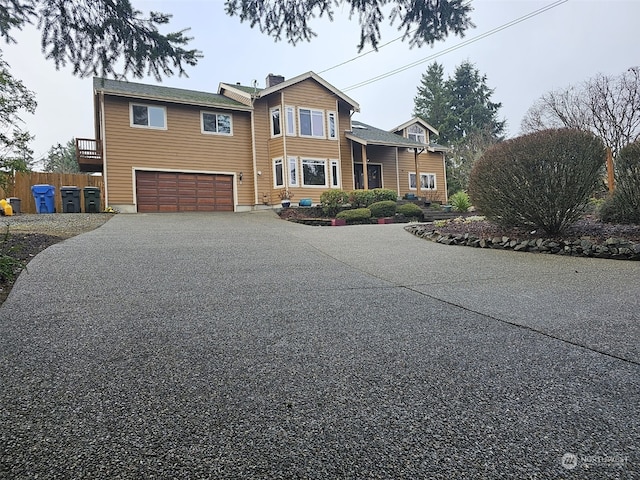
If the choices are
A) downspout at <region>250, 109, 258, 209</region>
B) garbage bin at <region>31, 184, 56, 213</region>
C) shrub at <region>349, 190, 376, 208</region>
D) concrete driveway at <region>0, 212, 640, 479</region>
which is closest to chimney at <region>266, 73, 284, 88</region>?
downspout at <region>250, 109, 258, 209</region>

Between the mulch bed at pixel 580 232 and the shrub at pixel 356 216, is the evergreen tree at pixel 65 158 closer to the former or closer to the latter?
the shrub at pixel 356 216

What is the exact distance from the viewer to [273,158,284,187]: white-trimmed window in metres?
→ 18.6

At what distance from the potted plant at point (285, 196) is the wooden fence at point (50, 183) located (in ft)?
24.4

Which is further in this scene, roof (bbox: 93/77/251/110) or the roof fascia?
roof (bbox: 93/77/251/110)

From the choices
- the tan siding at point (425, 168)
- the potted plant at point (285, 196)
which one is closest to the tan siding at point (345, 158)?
the potted plant at point (285, 196)

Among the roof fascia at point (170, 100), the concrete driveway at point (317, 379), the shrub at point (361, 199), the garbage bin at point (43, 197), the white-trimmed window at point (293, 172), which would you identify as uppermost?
the roof fascia at point (170, 100)

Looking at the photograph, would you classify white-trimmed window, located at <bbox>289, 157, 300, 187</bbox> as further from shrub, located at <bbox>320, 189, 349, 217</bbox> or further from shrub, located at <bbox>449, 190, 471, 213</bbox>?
shrub, located at <bbox>449, 190, 471, 213</bbox>

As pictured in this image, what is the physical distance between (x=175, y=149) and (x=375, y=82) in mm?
12950

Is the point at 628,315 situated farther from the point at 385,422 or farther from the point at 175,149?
the point at 175,149

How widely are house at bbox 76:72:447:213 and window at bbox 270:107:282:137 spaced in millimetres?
47

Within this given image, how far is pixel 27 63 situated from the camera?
439 centimetres

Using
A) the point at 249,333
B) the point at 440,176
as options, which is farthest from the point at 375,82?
the point at 249,333

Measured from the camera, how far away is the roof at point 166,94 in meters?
16.1

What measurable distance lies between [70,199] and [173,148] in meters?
4.54
